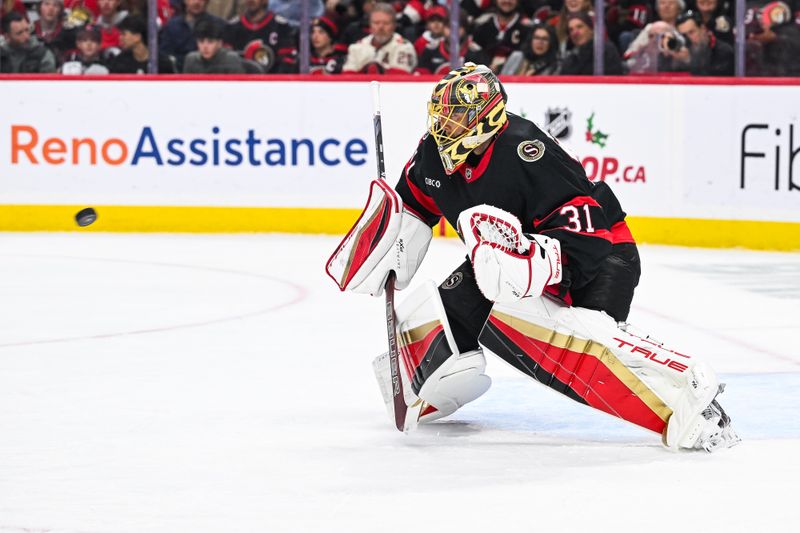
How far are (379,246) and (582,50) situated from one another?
4786 mm

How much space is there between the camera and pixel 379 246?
132 inches

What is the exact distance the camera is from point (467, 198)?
3266 millimetres

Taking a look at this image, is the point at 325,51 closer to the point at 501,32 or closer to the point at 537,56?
the point at 501,32

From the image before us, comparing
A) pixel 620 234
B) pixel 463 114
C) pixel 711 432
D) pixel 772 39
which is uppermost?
pixel 772 39

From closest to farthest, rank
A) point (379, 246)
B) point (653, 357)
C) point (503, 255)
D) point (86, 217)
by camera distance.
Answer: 1. point (503, 255)
2. point (653, 357)
3. point (379, 246)
4. point (86, 217)

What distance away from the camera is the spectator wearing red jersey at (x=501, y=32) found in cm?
790

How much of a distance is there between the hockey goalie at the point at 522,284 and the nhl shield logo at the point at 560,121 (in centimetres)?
449

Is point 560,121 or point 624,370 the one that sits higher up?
point 560,121

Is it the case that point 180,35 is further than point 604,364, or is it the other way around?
point 180,35

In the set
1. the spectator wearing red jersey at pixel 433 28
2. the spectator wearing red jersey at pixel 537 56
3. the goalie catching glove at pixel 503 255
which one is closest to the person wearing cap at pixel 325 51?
the spectator wearing red jersey at pixel 433 28

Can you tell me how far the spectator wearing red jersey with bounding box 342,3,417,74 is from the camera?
806cm

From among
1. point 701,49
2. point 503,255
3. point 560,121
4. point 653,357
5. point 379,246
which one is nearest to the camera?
point 503,255

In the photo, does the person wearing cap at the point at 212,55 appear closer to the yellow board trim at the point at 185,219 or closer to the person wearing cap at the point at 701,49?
the yellow board trim at the point at 185,219

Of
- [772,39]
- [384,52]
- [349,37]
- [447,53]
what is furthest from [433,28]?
[772,39]
